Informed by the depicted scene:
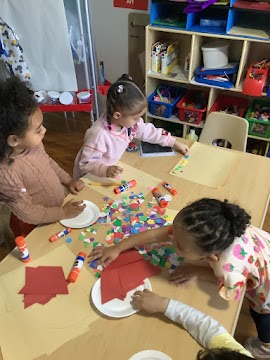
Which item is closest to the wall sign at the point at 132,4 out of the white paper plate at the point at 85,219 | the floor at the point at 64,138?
the floor at the point at 64,138

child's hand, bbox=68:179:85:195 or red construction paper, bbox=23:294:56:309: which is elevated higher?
child's hand, bbox=68:179:85:195

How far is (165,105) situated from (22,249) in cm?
189

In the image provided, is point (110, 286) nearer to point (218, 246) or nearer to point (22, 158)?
point (218, 246)

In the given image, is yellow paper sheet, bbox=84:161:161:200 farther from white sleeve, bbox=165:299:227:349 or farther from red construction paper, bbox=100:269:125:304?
white sleeve, bbox=165:299:227:349

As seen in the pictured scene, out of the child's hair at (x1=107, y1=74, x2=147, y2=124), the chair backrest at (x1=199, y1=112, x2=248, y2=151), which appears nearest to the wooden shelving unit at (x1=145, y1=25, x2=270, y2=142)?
the chair backrest at (x1=199, y1=112, x2=248, y2=151)

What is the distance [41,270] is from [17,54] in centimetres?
200

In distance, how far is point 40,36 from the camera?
258 cm

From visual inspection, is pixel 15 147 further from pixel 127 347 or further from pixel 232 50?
pixel 232 50

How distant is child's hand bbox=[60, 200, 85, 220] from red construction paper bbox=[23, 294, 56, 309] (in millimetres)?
322

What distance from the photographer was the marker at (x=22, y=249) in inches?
42.3

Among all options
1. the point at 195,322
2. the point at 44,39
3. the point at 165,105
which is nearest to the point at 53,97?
the point at 44,39

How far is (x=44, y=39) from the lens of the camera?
259cm

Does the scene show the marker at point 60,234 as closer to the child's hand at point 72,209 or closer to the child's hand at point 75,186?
the child's hand at point 72,209

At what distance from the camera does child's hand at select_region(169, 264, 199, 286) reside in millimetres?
1048
